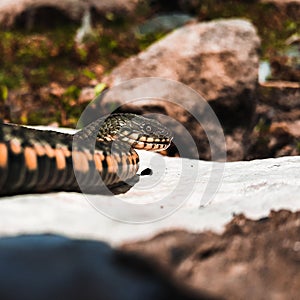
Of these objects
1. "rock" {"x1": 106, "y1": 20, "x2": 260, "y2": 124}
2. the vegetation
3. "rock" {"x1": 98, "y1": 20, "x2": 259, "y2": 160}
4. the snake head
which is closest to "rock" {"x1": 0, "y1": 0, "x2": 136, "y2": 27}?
the vegetation

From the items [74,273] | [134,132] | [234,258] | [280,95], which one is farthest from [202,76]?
[74,273]

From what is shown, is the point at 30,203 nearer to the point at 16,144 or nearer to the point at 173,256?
the point at 16,144

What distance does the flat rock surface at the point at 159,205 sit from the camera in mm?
1868

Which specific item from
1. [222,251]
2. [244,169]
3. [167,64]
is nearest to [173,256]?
[222,251]

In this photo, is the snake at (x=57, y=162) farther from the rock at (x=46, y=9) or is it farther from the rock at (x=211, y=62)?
the rock at (x=46, y=9)

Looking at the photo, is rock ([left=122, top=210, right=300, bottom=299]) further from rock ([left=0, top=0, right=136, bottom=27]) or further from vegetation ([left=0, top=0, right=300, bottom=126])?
rock ([left=0, top=0, right=136, bottom=27])

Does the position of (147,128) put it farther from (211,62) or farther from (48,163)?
(211,62)

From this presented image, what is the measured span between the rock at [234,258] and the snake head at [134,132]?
85.0 inches

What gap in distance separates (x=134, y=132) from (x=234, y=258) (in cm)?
245

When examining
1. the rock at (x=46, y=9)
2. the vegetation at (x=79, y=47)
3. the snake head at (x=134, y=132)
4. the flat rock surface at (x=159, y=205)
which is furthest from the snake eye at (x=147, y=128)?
the rock at (x=46, y=9)

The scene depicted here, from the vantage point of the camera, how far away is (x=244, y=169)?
3531mm

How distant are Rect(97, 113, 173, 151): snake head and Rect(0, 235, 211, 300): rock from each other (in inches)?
88.4

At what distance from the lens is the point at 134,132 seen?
4121 millimetres

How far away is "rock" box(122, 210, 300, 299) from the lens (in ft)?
5.63
